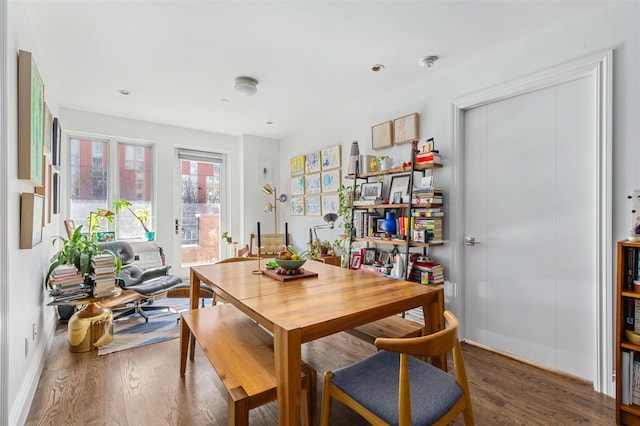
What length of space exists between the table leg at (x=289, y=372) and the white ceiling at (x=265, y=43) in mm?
2013

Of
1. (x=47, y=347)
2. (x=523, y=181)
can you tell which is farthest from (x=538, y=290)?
(x=47, y=347)

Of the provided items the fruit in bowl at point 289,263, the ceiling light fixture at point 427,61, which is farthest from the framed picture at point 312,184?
the fruit in bowl at point 289,263

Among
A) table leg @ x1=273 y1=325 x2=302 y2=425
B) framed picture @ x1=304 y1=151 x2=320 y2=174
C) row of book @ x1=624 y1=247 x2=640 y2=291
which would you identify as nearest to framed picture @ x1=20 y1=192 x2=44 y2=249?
table leg @ x1=273 y1=325 x2=302 y2=425

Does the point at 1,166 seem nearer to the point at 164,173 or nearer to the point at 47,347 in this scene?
the point at 47,347

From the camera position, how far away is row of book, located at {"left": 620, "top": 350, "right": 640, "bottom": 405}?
1688 mm

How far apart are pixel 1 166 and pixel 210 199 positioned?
3.82m

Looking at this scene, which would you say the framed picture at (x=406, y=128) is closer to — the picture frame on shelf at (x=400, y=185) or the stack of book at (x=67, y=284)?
the picture frame on shelf at (x=400, y=185)

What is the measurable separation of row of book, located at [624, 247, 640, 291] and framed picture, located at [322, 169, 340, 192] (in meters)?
2.93

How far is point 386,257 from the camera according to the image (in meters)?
3.40

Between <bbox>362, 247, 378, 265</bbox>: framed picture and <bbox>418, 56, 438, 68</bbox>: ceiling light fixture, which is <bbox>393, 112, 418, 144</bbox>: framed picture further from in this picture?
<bbox>362, 247, 378, 265</bbox>: framed picture

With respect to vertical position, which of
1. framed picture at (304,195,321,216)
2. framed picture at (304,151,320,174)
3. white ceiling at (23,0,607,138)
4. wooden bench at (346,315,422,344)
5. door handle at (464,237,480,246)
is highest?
white ceiling at (23,0,607,138)

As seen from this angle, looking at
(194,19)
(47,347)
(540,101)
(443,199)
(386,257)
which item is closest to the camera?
(194,19)

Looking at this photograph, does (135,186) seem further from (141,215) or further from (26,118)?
(26,118)

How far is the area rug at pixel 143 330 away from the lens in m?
2.74
